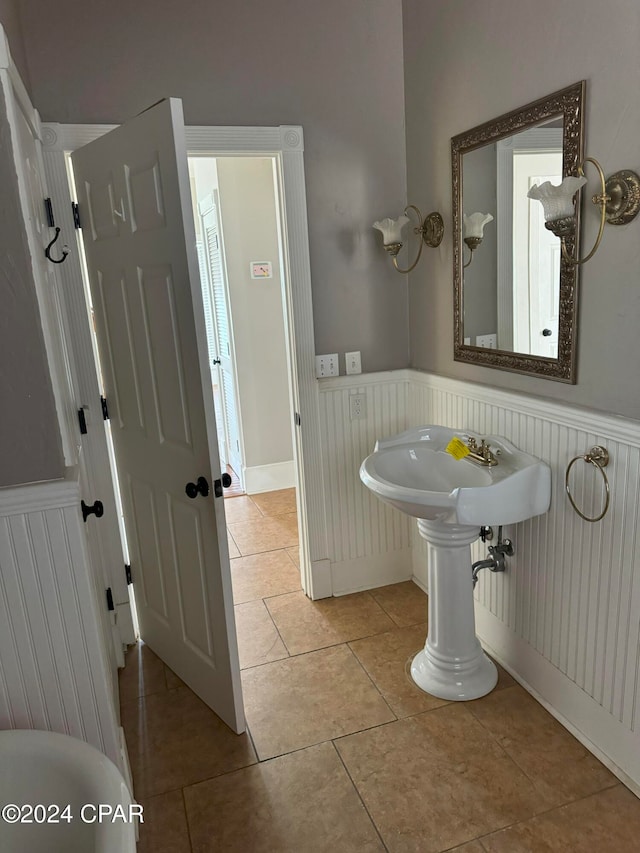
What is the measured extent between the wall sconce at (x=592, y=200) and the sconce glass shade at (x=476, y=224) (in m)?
0.41

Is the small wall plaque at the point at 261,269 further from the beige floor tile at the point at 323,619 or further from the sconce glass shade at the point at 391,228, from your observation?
the beige floor tile at the point at 323,619

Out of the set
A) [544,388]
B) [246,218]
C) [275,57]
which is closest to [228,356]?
[246,218]

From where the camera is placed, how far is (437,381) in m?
2.72

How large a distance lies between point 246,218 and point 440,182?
202cm

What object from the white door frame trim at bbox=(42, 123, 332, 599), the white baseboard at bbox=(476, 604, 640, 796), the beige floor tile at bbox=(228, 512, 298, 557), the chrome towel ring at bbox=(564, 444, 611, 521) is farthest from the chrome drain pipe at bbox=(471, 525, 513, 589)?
the beige floor tile at bbox=(228, 512, 298, 557)

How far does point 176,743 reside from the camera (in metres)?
2.17

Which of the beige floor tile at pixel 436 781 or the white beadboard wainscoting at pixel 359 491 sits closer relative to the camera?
the beige floor tile at pixel 436 781

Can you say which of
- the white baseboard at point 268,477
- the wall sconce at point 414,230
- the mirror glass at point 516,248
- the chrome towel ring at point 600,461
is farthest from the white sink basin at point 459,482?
the white baseboard at point 268,477

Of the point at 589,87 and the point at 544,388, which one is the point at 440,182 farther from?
the point at 544,388

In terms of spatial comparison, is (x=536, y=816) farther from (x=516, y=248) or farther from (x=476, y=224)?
(x=476, y=224)

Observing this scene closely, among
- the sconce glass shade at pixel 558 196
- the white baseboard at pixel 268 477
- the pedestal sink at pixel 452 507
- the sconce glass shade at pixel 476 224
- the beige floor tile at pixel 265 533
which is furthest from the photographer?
the white baseboard at pixel 268 477

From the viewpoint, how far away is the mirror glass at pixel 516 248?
1.90 meters

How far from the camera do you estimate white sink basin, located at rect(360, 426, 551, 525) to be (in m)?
1.98

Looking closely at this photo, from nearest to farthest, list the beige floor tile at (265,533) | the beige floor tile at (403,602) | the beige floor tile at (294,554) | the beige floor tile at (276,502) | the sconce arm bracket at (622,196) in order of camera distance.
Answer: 1. the sconce arm bracket at (622,196)
2. the beige floor tile at (403,602)
3. the beige floor tile at (294,554)
4. the beige floor tile at (265,533)
5. the beige floor tile at (276,502)
